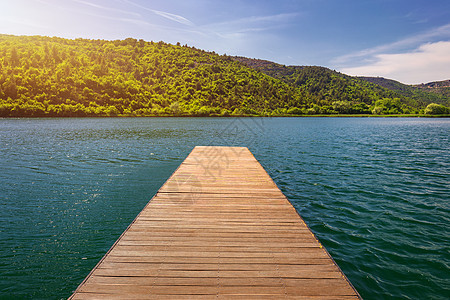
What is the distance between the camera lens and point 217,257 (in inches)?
133

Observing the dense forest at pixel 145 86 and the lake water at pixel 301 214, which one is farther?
the dense forest at pixel 145 86

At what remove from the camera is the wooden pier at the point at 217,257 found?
2.71 m

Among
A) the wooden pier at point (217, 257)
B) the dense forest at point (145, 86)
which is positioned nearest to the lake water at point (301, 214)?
the wooden pier at point (217, 257)

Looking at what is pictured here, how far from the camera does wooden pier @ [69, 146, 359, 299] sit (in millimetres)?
2711

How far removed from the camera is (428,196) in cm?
871

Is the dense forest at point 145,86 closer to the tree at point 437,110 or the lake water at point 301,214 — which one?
the tree at point 437,110

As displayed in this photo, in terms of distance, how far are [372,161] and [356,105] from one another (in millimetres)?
133999

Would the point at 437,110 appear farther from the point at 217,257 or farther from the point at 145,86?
the point at 217,257

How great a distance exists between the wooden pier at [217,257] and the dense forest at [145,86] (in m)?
81.8

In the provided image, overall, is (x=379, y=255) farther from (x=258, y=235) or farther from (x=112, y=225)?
(x=112, y=225)

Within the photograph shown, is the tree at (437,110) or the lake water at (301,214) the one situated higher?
the tree at (437,110)

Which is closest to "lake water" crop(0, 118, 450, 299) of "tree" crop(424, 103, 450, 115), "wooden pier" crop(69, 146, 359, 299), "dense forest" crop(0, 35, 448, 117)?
"wooden pier" crop(69, 146, 359, 299)

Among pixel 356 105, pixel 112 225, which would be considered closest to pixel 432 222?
pixel 112 225

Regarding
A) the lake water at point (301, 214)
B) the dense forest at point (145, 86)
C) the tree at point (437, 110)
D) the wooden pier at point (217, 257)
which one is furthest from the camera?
the tree at point (437, 110)
